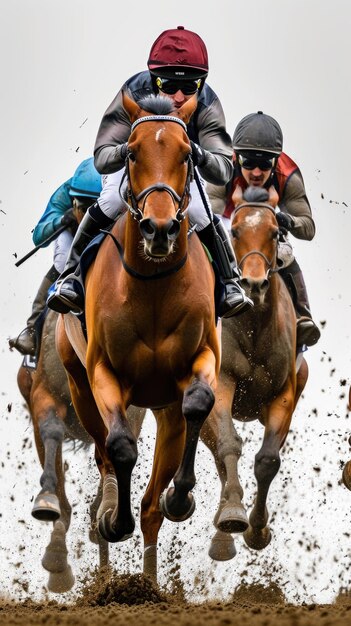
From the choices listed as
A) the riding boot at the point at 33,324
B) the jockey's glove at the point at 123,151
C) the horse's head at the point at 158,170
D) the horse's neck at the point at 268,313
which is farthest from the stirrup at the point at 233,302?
the riding boot at the point at 33,324

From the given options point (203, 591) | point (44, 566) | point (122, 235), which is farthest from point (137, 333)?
point (44, 566)

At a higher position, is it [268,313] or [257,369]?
[268,313]

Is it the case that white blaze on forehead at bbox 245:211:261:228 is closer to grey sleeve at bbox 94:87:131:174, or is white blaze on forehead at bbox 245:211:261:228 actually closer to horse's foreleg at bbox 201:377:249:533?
horse's foreleg at bbox 201:377:249:533

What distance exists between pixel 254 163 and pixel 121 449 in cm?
467

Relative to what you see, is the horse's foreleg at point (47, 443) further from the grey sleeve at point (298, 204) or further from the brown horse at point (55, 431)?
the grey sleeve at point (298, 204)

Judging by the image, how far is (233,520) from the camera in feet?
41.1

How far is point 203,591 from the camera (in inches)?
529

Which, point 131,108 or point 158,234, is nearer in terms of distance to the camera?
point 158,234

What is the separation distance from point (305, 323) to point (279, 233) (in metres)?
0.80

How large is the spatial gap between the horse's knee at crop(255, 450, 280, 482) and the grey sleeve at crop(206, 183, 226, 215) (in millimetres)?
2244

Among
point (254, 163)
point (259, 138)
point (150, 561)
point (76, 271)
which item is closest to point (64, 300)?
point (76, 271)

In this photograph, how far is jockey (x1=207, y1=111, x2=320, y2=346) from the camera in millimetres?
14336

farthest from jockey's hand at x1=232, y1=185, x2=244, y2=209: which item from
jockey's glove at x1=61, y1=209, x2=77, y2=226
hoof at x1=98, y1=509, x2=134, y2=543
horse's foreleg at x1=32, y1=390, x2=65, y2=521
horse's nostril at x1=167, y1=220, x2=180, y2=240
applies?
horse's nostril at x1=167, y1=220, x2=180, y2=240

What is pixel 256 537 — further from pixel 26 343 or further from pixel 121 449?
pixel 121 449
